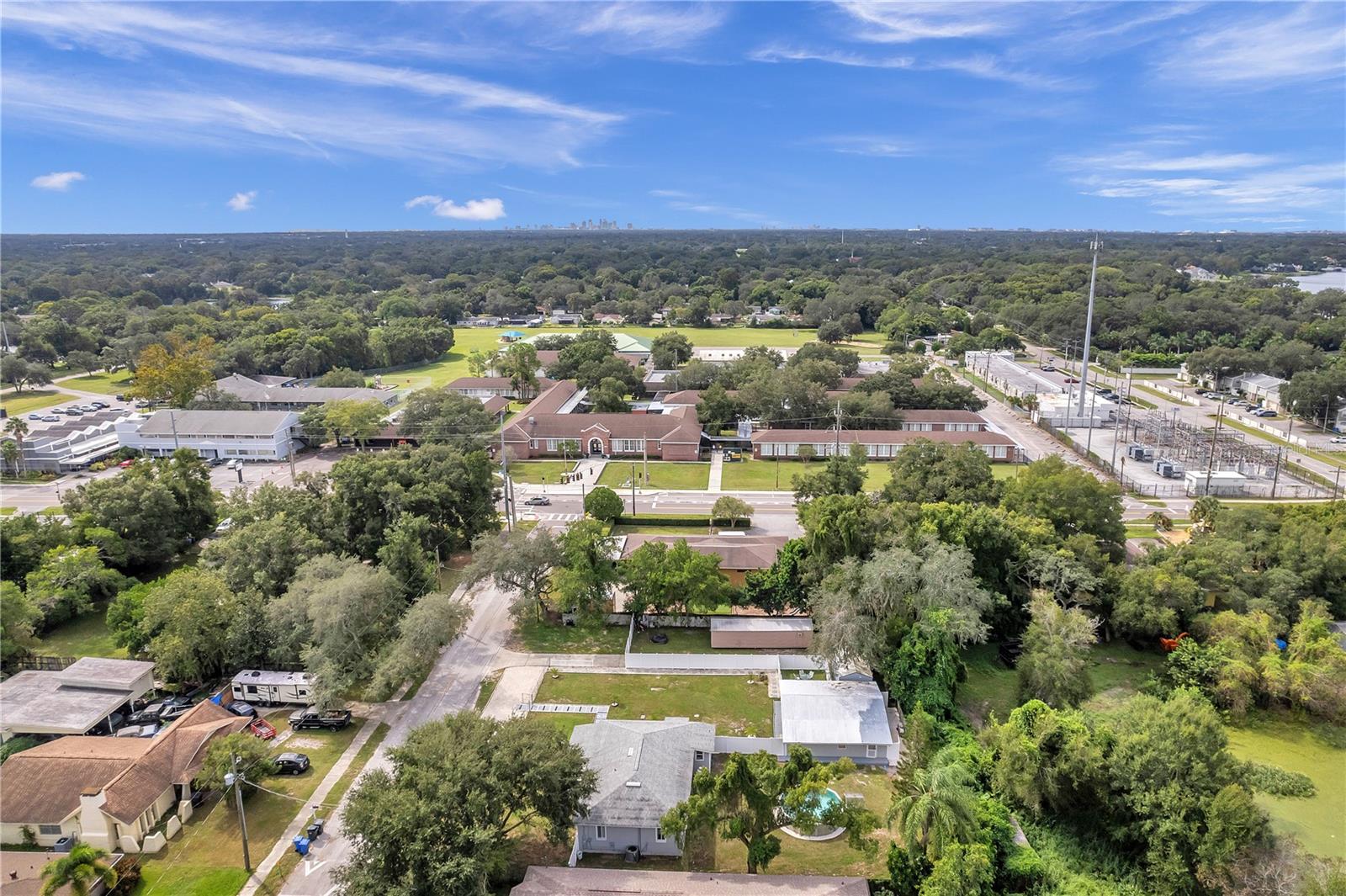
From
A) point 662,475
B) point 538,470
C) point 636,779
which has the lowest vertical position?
point 636,779

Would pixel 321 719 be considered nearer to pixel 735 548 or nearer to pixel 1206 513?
pixel 735 548

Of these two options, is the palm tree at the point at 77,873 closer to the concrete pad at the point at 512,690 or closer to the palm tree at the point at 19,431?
the concrete pad at the point at 512,690

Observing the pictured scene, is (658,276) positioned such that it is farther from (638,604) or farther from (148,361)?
(638,604)

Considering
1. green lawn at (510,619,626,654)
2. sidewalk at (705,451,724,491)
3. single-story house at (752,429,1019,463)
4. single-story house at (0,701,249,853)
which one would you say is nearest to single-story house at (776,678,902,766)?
green lawn at (510,619,626,654)

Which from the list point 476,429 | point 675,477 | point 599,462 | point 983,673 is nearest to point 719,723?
point 983,673

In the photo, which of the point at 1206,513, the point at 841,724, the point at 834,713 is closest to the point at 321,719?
the point at 834,713

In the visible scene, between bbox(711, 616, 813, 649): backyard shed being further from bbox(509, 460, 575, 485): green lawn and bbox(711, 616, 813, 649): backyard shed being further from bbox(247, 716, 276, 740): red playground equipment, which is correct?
bbox(509, 460, 575, 485): green lawn
